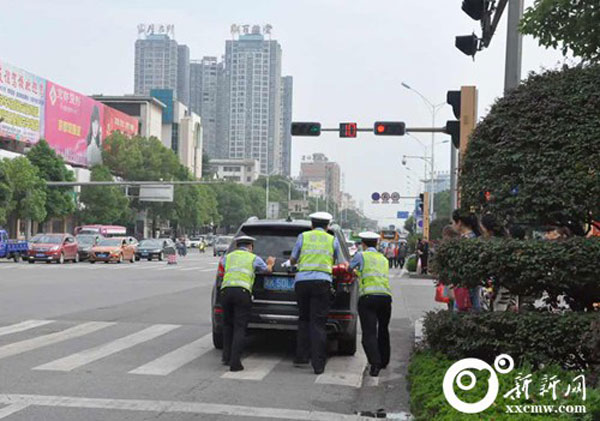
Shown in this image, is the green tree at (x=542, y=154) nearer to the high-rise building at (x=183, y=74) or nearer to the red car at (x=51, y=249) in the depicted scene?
the red car at (x=51, y=249)

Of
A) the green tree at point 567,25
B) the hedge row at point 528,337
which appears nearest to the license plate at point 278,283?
the hedge row at point 528,337

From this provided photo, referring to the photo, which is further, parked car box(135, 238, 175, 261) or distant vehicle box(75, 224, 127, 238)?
distant vehicle box(75, 224, 127, 238)

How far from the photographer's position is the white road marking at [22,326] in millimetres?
12000

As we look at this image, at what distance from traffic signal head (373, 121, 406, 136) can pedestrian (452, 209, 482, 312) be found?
554 inches

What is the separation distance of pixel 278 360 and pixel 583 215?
4.24m

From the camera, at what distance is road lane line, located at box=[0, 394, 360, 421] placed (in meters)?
6.76

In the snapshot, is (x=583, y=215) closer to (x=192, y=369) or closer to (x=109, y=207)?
(x=192, y=369)

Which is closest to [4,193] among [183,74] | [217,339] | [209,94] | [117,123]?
[117,123]

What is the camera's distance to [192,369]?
8.90 metres

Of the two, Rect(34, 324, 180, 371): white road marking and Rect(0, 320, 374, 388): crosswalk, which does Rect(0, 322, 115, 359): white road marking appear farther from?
Rect(34, 324, 180, 371): white road marking

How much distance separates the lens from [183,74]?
636ft

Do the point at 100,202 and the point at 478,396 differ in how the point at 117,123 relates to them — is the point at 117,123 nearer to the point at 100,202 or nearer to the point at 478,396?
the point at 100,202

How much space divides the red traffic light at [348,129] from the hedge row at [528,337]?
16898 mm
